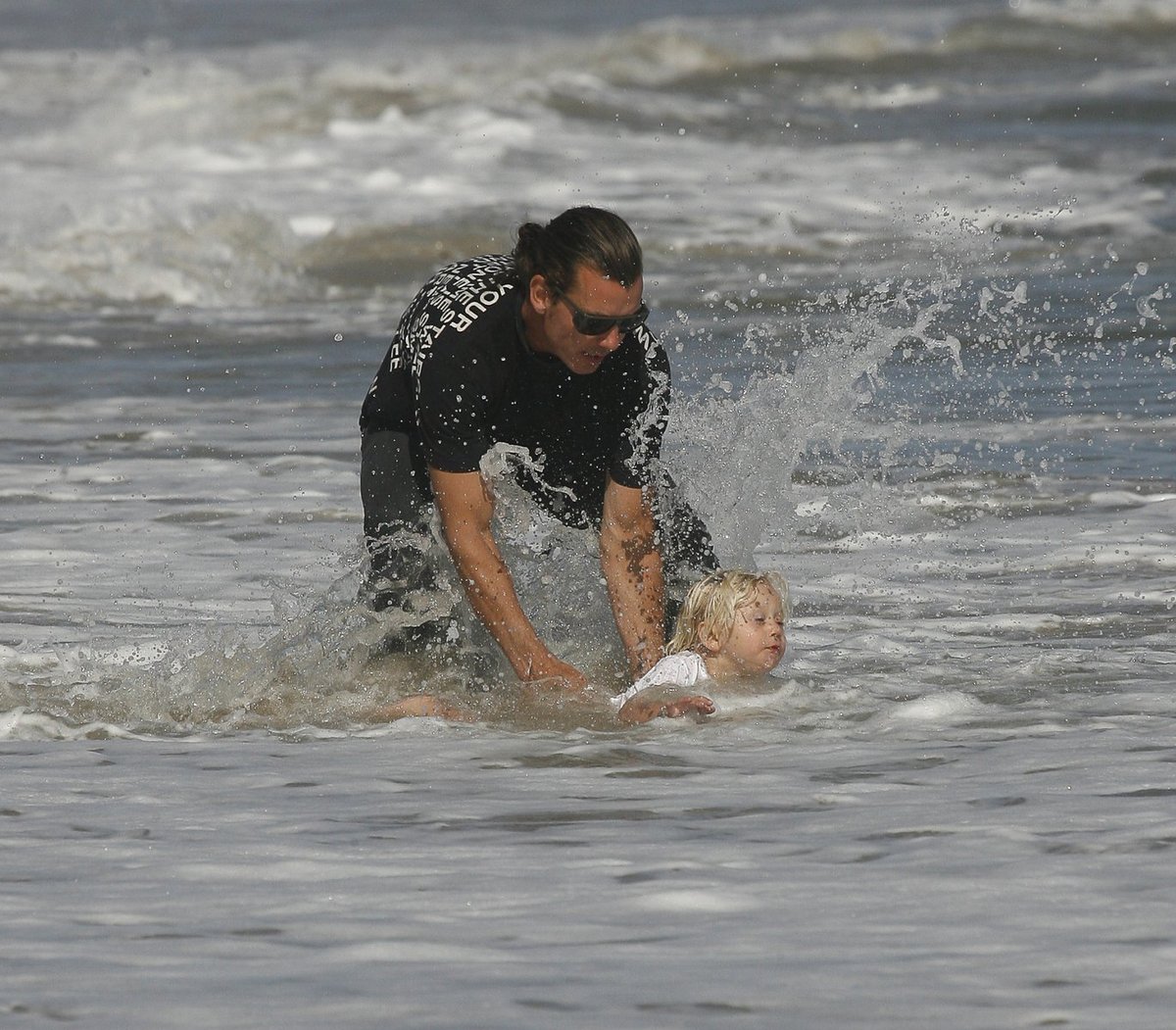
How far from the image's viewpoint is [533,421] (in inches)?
227

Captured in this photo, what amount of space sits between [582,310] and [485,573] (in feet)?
2.73

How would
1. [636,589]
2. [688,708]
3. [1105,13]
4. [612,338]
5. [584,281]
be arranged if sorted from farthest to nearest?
1. [1105,13]
2. [636,589]
3. [688,708]
4. [612,338]
5. [584,281]

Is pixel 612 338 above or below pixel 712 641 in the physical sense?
above

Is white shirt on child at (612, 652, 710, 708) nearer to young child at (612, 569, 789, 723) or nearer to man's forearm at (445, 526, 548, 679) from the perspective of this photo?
young child at (612, 569, 789, 723)

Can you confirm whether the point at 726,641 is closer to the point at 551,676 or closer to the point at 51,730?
the point at 551,676

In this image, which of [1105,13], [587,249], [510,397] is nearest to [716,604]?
[510,397]

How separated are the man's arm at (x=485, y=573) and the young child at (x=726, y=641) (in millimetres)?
253

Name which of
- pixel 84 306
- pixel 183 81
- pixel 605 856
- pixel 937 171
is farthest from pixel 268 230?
pixel 605 856

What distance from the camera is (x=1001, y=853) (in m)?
4.31

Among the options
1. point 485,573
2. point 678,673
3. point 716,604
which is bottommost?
point 678,673

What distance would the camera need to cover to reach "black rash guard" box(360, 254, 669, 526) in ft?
18.1

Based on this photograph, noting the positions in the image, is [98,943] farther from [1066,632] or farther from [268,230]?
[268,230]

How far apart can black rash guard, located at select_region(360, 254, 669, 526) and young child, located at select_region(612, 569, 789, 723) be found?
41cm

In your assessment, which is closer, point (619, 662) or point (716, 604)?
point (716, 604)
